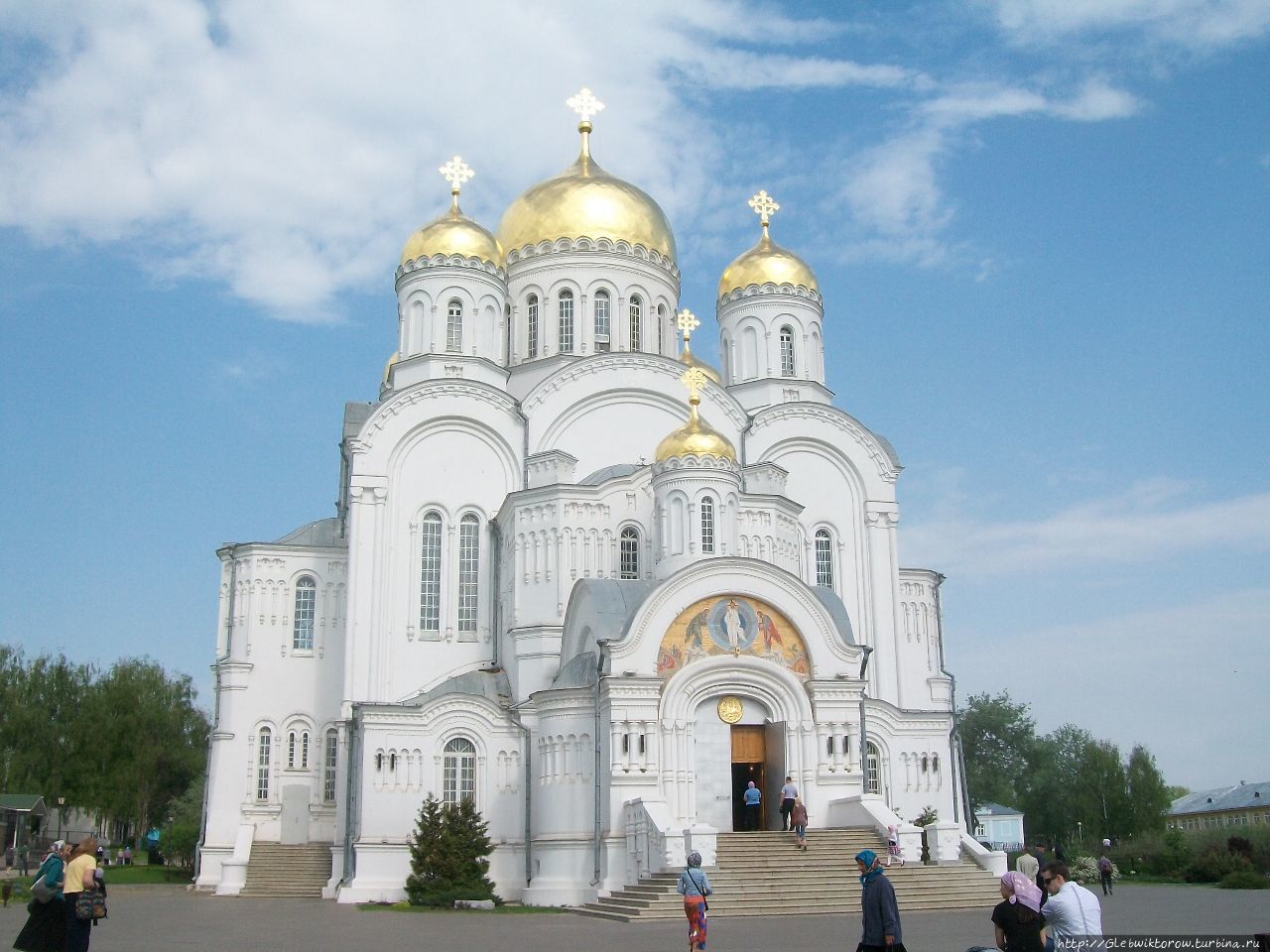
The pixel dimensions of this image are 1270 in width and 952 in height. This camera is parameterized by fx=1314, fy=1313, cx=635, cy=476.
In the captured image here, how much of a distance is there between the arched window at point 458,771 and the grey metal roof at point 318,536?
6.40 m

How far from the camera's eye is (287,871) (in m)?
26.2

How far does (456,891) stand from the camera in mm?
21672

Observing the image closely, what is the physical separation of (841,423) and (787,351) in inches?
106

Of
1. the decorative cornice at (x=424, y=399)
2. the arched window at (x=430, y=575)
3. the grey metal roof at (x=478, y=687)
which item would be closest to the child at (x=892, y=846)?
the grey metal roof at (x=478, y=687)

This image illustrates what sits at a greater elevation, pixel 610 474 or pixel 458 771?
pixel 610 474

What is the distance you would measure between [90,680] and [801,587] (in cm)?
2830

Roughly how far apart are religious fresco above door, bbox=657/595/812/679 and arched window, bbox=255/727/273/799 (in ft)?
33.1

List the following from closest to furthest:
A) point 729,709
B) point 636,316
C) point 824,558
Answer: point 729,709
point 824,558
point 636,316

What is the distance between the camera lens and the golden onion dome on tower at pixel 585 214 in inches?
1240

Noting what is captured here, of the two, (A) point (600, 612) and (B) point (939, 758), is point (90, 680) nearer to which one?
(A) point (600, 612)

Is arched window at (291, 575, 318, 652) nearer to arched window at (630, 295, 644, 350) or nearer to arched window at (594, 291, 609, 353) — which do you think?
arched window at (594, 291, 609, 353)

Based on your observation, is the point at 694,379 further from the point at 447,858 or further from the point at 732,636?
the point at 447,858

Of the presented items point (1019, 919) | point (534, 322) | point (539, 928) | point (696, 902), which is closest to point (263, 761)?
point (534, 322)

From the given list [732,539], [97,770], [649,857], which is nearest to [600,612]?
[732,539]
